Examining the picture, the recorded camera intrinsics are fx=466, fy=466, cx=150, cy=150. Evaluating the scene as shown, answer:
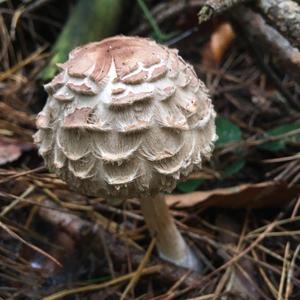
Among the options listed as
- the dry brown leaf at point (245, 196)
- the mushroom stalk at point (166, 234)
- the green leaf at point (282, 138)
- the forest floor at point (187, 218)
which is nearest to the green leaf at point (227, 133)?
the forest floor at point (187, 218)

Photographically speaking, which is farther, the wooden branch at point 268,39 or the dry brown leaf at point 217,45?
the dry brown leaf at point 217,45

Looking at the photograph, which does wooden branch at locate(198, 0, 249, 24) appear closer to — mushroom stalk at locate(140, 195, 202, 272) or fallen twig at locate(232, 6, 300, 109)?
fallen twig at locate(232, 6, 300, 109)

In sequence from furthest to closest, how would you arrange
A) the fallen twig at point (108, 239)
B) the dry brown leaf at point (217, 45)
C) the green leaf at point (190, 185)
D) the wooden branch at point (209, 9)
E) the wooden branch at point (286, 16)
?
the dry brown leaf at point (217, 45) → the green leaf at point (190, 185) → the fallen twig at point (108, 239) → the wooden branch at point (286, 16) → the wooden branch at point (209, 9)

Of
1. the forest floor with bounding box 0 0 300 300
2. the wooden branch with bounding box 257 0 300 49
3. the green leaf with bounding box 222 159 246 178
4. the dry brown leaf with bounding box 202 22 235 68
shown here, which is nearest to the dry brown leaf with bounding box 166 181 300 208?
the forest floor with bounding box 0 0 300 300

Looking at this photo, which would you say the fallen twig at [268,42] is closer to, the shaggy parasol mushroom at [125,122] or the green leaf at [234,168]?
the green leaf at [234,168]

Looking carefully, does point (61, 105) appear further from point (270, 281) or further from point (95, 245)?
point (270, 281)

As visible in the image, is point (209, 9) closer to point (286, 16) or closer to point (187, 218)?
point (286, 16)

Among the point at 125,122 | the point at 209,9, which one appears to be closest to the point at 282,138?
the point at 209,9
